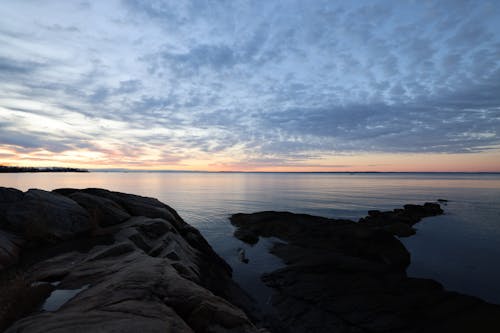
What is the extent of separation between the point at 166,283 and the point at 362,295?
29.5 feet

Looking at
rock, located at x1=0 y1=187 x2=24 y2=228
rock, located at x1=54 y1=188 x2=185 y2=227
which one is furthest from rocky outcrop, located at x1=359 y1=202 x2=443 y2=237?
rock, located at x1=0 y1=187 x2=24 y2=228

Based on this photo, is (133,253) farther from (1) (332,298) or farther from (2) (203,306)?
(1) (332,298)

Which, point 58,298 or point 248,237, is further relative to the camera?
point 248,237

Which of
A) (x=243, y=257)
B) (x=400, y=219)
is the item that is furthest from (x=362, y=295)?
(x=400, y=219)

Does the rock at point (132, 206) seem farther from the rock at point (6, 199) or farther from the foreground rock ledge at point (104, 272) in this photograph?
the rock at point (6, 199)

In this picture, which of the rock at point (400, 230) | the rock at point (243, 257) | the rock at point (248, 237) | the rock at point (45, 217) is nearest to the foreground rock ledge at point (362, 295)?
the rock at point (248, 237)

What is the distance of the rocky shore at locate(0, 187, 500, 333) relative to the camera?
495cm

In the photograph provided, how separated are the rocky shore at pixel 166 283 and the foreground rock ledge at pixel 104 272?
3 centimetres

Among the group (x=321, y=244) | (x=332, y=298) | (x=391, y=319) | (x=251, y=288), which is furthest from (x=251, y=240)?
(x=391, y=319)

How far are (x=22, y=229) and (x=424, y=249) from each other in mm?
25074

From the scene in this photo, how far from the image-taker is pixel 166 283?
5.98 meters

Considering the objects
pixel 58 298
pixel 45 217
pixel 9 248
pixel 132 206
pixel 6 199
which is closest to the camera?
pixel 58 298

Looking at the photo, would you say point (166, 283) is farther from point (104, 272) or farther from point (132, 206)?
point (132, 206)

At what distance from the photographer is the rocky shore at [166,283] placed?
495 centimetres
